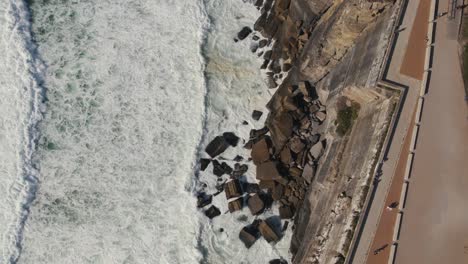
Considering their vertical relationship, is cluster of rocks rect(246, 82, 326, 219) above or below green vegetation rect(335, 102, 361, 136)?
below

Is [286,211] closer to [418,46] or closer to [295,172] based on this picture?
[295,172]

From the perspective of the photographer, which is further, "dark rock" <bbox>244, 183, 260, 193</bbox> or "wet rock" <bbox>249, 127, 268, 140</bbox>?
"wet rock" <bbox>249, 127, 268, 140</bbox>

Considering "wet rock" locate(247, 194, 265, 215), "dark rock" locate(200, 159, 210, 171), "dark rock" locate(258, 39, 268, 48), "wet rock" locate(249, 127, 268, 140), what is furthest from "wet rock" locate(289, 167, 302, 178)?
"dark rock" locate(258, 39, 268, 48)


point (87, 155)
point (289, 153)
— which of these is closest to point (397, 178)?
point (289, 153)

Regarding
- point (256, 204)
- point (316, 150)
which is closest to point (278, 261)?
point (256, 204)

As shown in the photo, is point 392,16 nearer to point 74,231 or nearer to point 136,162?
point 136,162

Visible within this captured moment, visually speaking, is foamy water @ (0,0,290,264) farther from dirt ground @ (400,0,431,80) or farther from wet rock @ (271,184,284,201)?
dirt ground @ (400,0,431,80)
